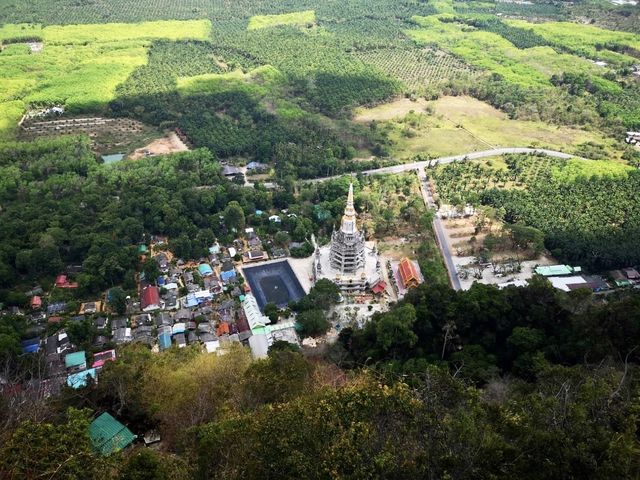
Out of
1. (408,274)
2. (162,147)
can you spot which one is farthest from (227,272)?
(162,147)

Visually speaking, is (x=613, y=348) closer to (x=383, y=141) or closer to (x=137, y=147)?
(x=383, y=141)

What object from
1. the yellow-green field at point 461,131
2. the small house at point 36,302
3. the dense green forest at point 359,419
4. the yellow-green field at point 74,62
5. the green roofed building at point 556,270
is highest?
the dense green forest at point 359,419

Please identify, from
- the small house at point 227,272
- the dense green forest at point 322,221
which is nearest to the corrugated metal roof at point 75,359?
the dense green forest at point 322,221

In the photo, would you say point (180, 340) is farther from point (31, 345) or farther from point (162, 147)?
point (162, 147)

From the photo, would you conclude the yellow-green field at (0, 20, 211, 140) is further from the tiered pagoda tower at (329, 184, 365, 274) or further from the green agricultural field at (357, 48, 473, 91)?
the tiered pagoda tower at (329, 184, 365, 274)

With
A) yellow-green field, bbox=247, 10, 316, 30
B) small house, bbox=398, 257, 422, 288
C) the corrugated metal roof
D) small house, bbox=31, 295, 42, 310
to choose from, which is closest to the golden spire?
small house, bbox=398, 257, 422, 288

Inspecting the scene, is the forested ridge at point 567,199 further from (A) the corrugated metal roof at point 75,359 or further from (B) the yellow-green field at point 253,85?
(A) the corrugated metal roof at point 75,359

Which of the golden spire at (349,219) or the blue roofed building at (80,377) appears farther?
the golden spire at (349,219)
